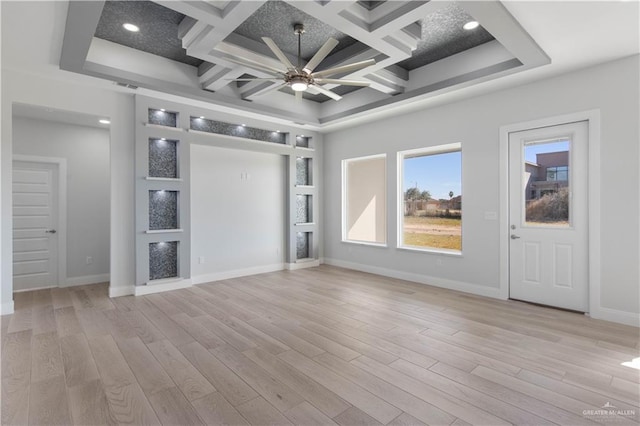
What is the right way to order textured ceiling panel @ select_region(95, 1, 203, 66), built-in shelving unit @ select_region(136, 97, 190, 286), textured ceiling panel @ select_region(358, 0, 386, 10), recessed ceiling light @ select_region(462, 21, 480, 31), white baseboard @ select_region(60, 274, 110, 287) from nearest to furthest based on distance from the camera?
textured ceiling panel @ select_region(358, 0, 386, 10) < textured ceiling panel @ select_region(95, 1, 203, 66) < recessed ceiling light @ select_region(462, 21, 480, 31) < built-in shelving unit @ select_region(136, 97, 190, 286) < white baseboard @ select_region(60, 274, 110, 287)

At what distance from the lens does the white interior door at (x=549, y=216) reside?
3.95 meters

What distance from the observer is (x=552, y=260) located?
416 centimetres

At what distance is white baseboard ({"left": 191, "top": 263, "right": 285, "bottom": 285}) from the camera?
5590 millimetres

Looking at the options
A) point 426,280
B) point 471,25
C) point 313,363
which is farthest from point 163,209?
point 471,25

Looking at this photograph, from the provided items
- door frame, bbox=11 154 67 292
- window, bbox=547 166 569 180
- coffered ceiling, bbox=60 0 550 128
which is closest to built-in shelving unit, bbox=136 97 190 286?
coffered ceiling, bbox=60 0 550 128

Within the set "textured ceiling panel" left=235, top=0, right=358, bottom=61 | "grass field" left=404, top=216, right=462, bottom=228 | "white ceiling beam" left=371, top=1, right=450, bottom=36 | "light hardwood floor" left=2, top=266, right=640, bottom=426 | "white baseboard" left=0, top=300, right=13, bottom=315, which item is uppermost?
"textured ceiling panel" left=235, top=0, right=358, bottom=61

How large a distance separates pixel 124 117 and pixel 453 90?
16.2 feet

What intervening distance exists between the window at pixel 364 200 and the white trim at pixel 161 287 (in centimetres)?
335

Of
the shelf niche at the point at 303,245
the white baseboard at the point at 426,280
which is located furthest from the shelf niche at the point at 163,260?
the white baseboard at the point at 426,280

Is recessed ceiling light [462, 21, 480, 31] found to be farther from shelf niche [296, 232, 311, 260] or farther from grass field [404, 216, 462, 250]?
shelf niche [296, 232, 311, 260]

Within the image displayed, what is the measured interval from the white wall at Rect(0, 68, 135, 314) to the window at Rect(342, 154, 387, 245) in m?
4.11

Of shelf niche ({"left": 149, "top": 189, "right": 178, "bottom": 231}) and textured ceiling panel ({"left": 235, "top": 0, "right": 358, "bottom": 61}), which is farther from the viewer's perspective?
shelf niche ({"left": 149, "top": 189, "right": 178, "bottom": 231})

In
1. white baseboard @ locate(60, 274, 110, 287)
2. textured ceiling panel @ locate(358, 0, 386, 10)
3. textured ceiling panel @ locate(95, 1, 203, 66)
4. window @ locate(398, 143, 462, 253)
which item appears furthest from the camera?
white baseboard @ locate(60, 274, 110, 287)

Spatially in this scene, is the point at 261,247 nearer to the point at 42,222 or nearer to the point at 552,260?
the point at 42,222
